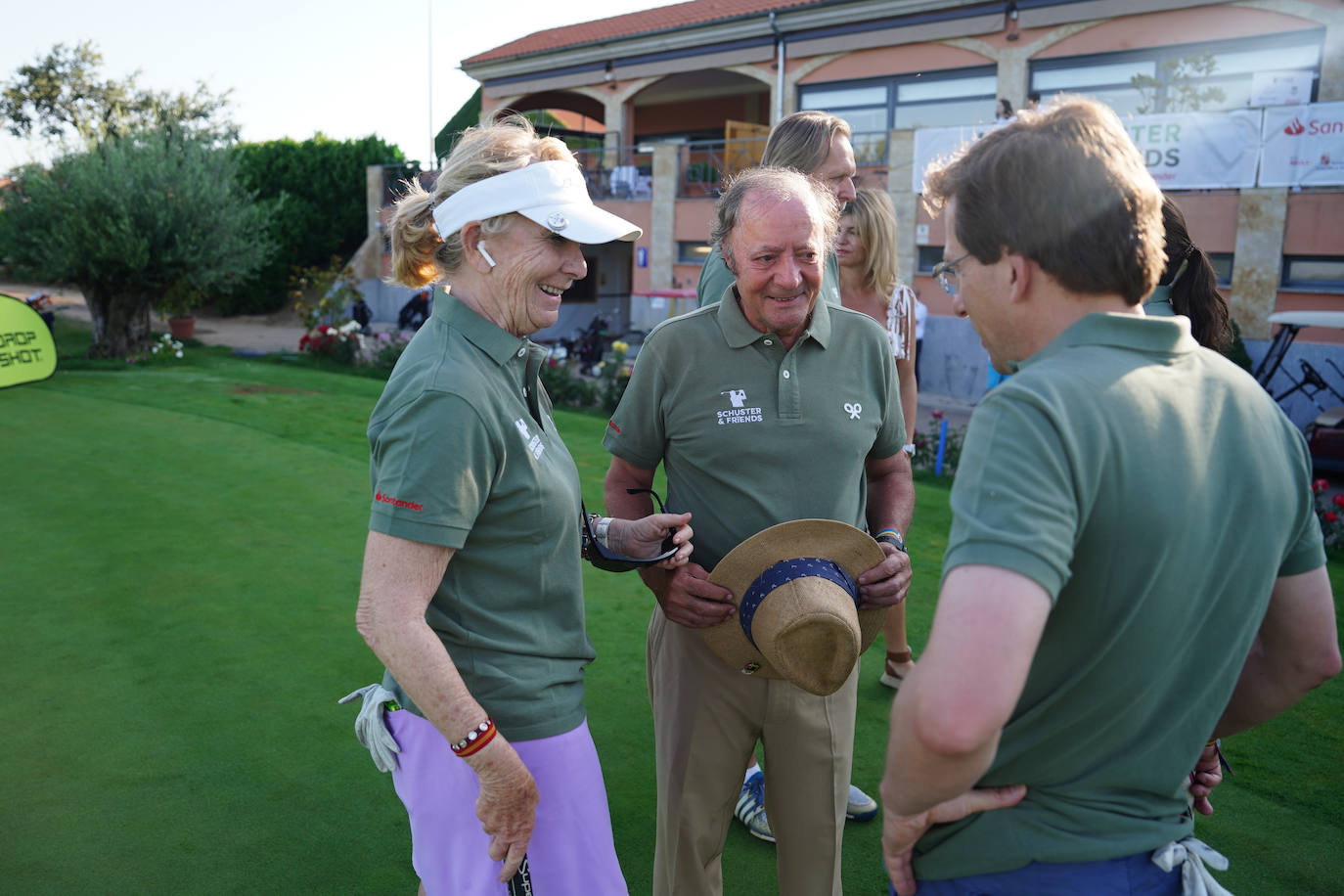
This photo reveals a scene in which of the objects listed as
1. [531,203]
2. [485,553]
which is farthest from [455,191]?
[485,553]

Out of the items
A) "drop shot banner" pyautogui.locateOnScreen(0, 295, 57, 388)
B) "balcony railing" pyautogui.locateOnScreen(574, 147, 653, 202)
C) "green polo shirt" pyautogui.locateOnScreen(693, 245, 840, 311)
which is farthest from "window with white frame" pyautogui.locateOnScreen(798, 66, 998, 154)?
"green polo shirt" pyautogui.locateOnScreen(693, 245, 840, 311)

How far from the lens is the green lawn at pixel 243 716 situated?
3023mm

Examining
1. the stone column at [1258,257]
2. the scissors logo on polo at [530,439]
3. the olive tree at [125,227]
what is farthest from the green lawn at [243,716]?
the stone column at [1258,257]

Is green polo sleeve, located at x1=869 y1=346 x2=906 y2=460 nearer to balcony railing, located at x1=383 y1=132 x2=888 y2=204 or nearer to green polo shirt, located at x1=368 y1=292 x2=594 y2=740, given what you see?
green polo shirt, located at x1=368 y1=292 x2=594 y2=740

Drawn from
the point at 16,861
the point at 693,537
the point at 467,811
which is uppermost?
the point at 693,537

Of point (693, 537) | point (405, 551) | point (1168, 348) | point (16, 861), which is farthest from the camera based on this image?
point (16, 861)

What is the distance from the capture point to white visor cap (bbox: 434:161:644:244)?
2049mm

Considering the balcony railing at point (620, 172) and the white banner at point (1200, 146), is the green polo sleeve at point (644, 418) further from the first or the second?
the balcony railing at point (620, 172)

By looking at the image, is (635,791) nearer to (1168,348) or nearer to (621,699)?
(621,699)

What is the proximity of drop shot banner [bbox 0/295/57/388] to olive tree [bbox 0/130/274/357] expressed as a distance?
9.90 meters

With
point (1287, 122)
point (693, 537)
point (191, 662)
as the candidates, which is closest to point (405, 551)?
point (693, 537)

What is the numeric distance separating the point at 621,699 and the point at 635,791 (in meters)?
0.71

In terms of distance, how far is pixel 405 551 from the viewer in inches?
71.2

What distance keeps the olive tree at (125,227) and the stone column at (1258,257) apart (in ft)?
54.3
